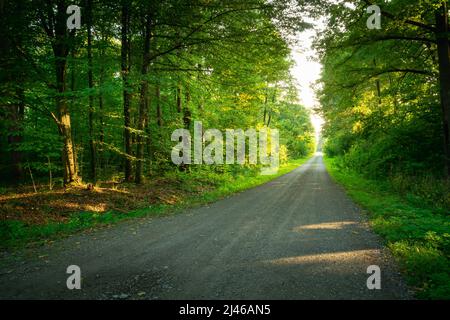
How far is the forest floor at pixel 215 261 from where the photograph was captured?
4.08 meters

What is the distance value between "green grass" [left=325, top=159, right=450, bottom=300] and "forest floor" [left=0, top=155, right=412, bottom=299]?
0.87 feet

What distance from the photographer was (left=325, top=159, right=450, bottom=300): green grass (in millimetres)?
4176

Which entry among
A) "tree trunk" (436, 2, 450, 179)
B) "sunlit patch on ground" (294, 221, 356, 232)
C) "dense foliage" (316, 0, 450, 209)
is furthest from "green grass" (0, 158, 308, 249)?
"tree trunk" (436, 2, 450, 179)

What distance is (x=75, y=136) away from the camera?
49.1ft

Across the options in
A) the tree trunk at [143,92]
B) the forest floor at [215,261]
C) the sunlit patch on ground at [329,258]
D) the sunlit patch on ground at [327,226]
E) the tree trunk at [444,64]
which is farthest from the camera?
the tree trunk at [143,92]

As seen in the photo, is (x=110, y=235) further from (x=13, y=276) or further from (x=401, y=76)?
(x=401, y=76)

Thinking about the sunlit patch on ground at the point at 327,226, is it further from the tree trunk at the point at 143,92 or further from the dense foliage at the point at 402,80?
the tree trunk at the point at 143,92

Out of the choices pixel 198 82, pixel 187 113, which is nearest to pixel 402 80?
pixel 198 82

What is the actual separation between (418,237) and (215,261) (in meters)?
4.58

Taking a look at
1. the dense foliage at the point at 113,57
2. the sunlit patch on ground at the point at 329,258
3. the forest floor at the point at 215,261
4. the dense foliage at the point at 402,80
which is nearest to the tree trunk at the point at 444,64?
the dense foliage at the point at 402,80

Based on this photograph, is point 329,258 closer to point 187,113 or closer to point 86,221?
point 86,221

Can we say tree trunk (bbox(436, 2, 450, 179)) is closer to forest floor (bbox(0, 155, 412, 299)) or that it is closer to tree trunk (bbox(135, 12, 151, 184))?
forest floor (bbox(0, 155, 412, 299))

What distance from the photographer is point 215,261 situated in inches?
206

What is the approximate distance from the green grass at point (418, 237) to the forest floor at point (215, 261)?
10.5 inches
